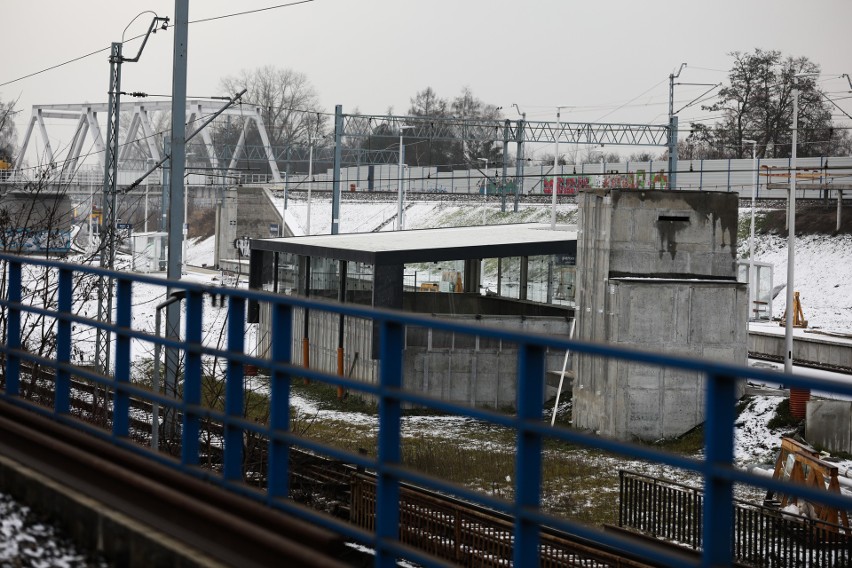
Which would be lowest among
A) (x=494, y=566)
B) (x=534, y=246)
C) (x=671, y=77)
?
(x=494, y=566)

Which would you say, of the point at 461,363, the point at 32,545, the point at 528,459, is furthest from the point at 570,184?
the point at 528,459

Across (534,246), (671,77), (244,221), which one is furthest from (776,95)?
(534,246)

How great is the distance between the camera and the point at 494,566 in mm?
13578

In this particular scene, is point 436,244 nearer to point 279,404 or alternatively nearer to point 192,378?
point 192,378

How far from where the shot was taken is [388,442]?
197 inches

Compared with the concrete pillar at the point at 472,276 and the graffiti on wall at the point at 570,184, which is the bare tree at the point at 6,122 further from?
the graffiti on wall at the point at 570,184

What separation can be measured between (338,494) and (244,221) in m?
64.0

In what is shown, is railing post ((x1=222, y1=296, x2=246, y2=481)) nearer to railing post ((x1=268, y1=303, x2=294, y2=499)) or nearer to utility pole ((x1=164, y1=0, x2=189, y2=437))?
railing post ((x1=268, y1=303, x2=294, y2=499))

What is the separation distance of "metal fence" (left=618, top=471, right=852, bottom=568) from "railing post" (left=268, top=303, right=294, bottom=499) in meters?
8.95

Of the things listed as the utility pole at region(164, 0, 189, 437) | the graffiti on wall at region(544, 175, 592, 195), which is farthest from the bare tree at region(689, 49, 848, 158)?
the utility pole at region(164, 0, 189, 437)

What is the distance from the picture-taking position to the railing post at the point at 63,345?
7.79 metres

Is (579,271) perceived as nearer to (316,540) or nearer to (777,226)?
(316,540)

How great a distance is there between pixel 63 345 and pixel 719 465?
5530mm

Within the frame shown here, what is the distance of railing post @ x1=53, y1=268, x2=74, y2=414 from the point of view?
7.79 metres
